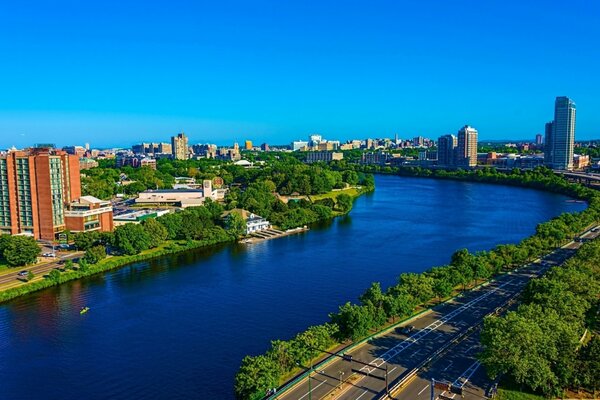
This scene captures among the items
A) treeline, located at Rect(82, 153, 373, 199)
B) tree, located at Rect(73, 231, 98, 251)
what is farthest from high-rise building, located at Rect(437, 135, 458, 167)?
tree, located at Rect(73, 231, 98, 251)

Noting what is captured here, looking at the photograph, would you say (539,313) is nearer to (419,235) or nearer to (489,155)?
(419,235)

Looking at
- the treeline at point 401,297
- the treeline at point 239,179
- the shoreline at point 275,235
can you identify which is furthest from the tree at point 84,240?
the treeline at point 239,179

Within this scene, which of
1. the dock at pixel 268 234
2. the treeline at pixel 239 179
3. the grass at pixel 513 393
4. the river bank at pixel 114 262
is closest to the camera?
the grass at pixel 513 393

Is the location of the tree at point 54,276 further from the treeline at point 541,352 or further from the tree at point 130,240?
the treeline at point 541,352

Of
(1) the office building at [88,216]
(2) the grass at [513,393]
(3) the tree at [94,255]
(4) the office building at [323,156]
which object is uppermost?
(4) the office building at [323,156]

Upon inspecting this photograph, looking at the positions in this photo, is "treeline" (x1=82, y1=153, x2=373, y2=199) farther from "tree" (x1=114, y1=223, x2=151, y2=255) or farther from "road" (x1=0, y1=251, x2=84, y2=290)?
"road" (x1=0, y1=251, x2=84, y2=290)

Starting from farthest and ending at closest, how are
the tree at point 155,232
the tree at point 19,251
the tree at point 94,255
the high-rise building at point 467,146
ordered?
the high-rise building at point 467,146
the tree at point 155,232
the tree at point 94,255
the tree at point 19,251
